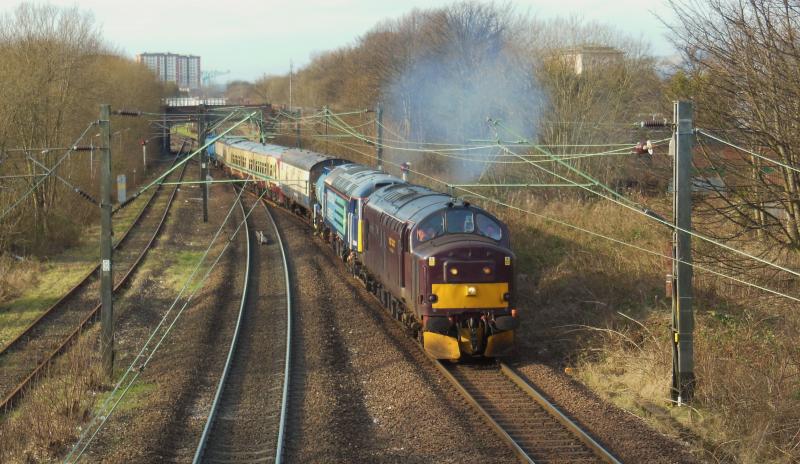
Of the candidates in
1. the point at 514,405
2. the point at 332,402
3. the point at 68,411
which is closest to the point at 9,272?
the point at 68,411

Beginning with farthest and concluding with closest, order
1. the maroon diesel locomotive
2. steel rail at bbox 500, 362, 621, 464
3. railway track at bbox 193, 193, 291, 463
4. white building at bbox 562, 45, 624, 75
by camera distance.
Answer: white building at bbox 562, 45, 624, 75 < the maroon diesel locomotive < railway track at bbox 193, 193, 291, 463 < steel rail at bbox 500, 362, 621, 464

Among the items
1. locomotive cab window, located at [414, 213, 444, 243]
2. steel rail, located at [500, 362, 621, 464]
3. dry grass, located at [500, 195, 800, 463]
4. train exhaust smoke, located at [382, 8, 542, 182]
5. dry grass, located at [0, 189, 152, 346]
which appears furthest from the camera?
train exhaust smoke, located at [382, 8, 542, 182]

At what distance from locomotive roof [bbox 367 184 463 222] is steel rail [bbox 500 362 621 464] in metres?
2.89

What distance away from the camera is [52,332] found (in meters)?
17.7

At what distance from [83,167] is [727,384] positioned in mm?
31778

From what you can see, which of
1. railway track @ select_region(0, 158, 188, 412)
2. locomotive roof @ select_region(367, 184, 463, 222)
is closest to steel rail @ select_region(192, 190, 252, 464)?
railway track @ select_region(0, 158, 188, 412)

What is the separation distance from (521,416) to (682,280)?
9.66ft

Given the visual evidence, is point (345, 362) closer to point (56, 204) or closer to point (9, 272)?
point (9, 272)

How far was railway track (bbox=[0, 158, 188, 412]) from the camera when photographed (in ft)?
46.6

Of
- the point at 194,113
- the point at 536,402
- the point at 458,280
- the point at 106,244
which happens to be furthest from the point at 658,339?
the point at 194,113

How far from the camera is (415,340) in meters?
15.9

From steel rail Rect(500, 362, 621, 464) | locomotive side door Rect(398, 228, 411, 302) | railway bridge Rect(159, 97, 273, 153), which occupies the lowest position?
steel rail Rect(500, 362, 621, 464)

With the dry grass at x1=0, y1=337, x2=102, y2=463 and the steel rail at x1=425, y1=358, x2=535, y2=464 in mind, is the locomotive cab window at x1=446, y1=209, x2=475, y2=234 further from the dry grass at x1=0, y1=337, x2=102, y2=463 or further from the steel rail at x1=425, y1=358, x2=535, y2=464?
the dry grass at x1=0, y1=337, x2=102, y2=463

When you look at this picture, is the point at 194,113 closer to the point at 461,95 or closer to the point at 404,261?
the point at 461,95
